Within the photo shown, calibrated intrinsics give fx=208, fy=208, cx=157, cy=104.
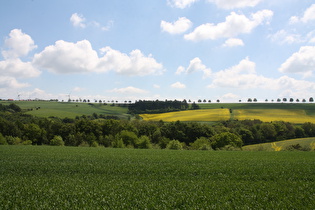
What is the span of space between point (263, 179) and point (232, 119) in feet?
282

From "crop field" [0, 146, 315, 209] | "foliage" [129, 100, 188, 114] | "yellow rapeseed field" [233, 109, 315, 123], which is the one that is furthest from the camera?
"foliage" [129, 100, 188, 114]

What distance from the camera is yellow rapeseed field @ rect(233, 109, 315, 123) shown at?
298ft

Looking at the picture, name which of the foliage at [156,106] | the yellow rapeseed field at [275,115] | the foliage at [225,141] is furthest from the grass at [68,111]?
the foliage at [225,141]

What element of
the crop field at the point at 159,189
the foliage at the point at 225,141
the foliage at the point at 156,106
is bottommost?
the foliage at the point at 225,141

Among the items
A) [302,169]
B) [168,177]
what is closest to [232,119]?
[302,169]

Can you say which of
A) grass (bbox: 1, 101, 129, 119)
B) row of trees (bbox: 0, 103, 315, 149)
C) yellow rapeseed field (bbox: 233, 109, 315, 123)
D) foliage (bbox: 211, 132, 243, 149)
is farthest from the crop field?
grass (bbox: 1, 101, 129, 119)

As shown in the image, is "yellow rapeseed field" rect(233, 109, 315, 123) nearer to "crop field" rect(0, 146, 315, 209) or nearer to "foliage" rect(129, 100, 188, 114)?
"foliage" rect(129, 100, 188, 114)

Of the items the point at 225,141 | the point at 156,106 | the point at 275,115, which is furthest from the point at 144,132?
the point at 156,106

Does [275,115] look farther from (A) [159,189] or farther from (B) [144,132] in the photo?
(A) [159,189]

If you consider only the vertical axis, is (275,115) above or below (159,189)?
above

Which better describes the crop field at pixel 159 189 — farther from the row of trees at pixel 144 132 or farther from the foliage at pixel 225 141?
the row of trees at pixel 144 132

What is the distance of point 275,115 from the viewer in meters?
101

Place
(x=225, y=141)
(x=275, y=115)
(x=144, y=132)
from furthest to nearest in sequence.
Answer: (x=275, y=115) < (x=144, y=132) < (x=225, y=141)

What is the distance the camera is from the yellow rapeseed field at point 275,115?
298 ft
